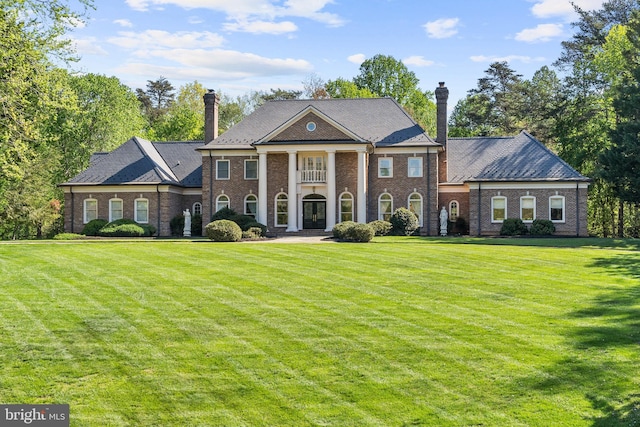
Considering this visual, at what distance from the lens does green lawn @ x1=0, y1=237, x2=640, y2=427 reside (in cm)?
860

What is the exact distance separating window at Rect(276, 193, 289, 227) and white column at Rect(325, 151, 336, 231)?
283 centimetres

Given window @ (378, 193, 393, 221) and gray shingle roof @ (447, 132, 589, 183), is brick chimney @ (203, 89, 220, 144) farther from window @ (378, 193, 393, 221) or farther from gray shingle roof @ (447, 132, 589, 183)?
gray shingle roof @ (447, 132, 589, 183)

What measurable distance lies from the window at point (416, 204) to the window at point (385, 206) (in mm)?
1208

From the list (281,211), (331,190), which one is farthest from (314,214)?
(331,190)

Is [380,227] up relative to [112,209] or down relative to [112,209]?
down

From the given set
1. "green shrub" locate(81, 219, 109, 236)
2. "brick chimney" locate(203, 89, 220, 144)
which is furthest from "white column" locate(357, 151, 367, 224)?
"green shrub" locate(81, 219, 109, 236)

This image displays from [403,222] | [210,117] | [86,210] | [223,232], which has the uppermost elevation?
[210,117]

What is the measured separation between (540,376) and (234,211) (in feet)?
97.3

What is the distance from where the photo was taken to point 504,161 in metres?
38.7

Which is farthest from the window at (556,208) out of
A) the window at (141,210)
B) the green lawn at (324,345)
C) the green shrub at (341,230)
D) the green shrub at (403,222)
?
the window at (141,210)

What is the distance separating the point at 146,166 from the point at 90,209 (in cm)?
445

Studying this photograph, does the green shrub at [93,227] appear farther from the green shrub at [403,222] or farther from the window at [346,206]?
the green shrub at [403,222]

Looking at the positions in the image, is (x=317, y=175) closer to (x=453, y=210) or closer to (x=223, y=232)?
(x=453, y=210)

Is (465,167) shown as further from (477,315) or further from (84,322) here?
(84,322)
